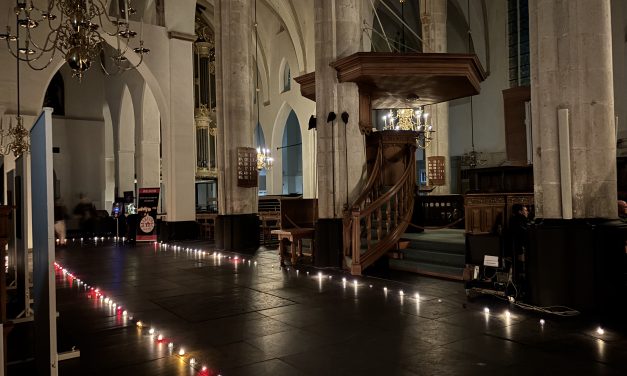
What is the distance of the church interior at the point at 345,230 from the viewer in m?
3.95

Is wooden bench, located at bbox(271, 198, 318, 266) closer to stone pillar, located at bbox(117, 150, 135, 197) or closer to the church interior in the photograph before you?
the church interior

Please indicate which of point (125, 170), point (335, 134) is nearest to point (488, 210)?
point (335, 134)

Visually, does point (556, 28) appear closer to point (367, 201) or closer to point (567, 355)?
point (567, 355)

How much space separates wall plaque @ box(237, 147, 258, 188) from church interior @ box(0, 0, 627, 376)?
2.2 inches

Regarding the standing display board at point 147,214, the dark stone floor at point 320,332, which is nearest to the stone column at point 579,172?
the dark stone floor at point 320,332

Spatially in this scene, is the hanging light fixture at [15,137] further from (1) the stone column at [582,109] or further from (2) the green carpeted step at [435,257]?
(1) the stone column at [582,109]

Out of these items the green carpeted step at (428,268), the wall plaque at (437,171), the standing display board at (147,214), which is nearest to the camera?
the green carpeted step at (428,268)

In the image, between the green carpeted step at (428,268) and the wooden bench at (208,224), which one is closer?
the green carpeted step at (428,268)

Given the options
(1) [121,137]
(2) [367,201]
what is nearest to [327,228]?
(2) [367,201]

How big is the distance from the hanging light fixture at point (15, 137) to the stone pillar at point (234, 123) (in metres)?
4.63

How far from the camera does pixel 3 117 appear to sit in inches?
524

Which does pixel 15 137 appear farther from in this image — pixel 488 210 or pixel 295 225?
pixel 488 210

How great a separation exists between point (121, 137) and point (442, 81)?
17.4 metres

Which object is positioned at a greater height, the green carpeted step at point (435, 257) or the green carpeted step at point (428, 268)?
the green carpeted step at point (435, 257)
